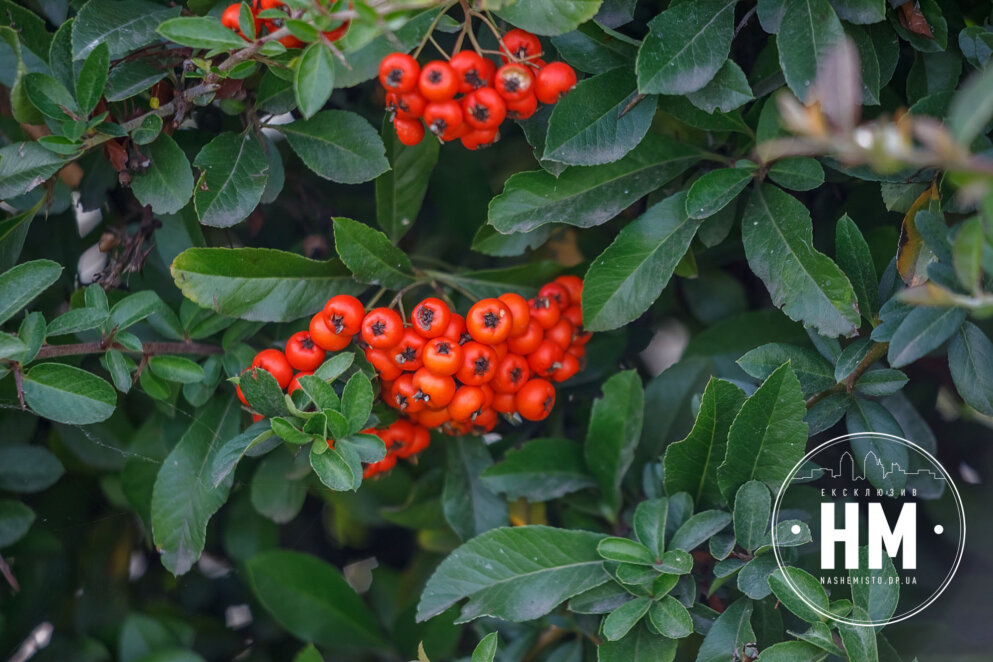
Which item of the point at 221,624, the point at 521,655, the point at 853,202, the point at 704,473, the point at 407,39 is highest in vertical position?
the point at 407,39

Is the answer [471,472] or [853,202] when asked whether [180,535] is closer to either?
[471,472]

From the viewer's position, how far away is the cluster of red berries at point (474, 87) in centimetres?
114

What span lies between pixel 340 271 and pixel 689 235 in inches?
24.2

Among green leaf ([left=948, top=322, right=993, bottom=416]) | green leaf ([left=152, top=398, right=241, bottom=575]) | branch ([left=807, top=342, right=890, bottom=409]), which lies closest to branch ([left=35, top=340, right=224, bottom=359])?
green leaf ([left=152, top=398, right=241, bottom=575])

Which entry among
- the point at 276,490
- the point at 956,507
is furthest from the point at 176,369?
the point at 956,507

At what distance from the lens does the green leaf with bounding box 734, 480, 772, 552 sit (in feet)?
A: 4.11

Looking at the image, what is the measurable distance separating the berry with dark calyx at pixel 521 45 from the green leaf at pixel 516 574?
79cm

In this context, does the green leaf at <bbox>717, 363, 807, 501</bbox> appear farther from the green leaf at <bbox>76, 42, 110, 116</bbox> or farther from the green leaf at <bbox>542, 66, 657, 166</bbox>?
the green leaf at <bbox>76, 42, 110, 116</bbox>

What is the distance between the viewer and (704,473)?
136cm

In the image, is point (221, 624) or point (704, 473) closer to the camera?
point (704, 473)

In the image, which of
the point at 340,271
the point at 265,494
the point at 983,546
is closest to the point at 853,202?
the point at 983,546

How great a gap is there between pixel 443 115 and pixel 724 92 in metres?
0.43

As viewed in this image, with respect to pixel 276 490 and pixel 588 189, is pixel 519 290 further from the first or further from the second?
pixel 276 490

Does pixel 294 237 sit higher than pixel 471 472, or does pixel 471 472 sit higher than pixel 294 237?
pixel 294 237
